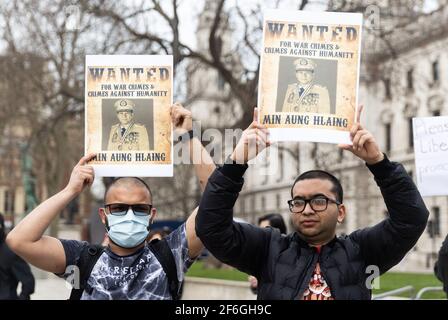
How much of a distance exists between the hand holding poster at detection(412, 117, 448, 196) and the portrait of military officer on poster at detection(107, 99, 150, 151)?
185cm

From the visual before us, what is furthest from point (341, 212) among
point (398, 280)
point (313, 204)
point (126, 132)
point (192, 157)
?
point (398, 280)

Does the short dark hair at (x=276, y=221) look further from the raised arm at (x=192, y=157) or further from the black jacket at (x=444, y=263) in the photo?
the raised arm at (x=192, y=157)

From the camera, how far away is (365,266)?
3.40 metres

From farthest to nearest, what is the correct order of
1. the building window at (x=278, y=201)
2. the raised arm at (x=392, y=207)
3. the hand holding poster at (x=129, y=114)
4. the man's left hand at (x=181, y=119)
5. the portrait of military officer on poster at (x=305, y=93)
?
the building window at (x=278, y=201) → the hand holding poster at (x=129, y=114) → the man's left hand at (x=181, y=119) → the portrait of military officer on poster at (x=305, y=93) → the raised arm at (x=392, y=207)

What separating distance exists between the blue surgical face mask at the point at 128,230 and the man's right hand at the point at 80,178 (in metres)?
0.22

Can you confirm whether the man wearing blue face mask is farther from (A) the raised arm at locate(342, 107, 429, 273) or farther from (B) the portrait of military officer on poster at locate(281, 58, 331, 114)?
(A) the raised arm at locate(342, 107, 429, 273)

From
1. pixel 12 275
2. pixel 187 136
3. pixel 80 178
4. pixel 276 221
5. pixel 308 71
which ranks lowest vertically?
pixel 12 275

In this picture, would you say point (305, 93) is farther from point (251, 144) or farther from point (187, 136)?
point (187, 136)

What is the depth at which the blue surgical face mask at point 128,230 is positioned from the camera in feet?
12.0

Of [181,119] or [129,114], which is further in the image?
[129,114]

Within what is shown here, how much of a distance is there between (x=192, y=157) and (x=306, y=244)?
2.72 ft

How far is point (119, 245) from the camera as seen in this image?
3.73 m

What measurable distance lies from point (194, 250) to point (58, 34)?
16.6 metres

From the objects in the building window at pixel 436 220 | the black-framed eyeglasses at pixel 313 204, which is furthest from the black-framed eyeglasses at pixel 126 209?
the building window at pixel 436 220
